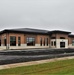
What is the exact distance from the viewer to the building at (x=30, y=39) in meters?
41.5

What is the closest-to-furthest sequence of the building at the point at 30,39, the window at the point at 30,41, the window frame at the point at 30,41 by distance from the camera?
the building at the point at 30,39 < the window frame at the point at 30,41 < the window at the point at 30,41

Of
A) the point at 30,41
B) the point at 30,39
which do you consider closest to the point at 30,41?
the point at 30,41

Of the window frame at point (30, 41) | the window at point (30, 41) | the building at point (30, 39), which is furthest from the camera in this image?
the window at point (30, 41)

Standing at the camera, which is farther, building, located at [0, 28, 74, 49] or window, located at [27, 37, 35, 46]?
window, located at [27, 37, 35, 46]

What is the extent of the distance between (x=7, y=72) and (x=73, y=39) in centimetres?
4913

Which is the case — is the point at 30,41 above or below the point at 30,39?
below

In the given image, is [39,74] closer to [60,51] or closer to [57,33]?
[60,51]

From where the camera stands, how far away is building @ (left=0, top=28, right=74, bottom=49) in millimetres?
41531

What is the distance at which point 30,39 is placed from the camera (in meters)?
45.4

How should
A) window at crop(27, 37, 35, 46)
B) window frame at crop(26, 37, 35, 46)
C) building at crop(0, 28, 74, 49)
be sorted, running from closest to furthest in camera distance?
building at crop(0, 28, 74, 49), window frame at crop(26, 37, 35, 46), window at crop(27, 37, 35, 46)

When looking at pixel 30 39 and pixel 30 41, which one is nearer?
pixel 30 39

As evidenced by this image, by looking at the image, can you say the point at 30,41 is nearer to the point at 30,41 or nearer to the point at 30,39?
the point at 30,41

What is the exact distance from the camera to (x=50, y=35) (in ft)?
160

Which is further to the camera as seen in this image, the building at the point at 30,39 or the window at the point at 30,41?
the window at the point at 30,41
